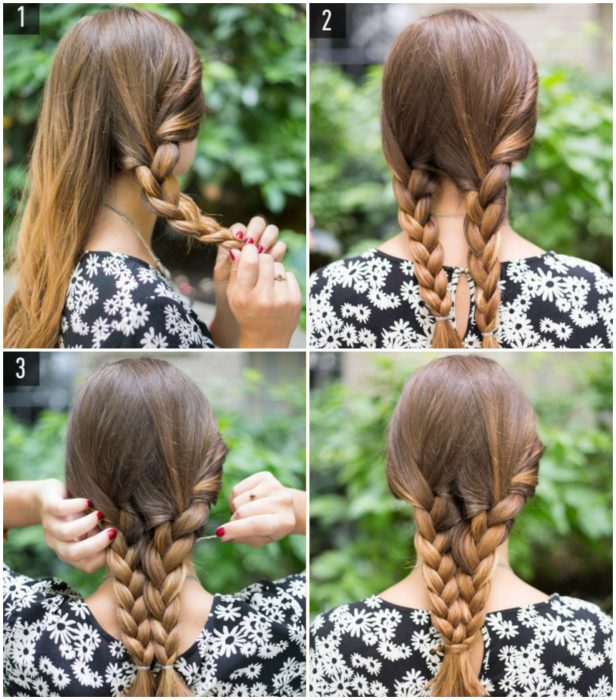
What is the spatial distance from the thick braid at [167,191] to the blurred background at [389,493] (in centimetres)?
94

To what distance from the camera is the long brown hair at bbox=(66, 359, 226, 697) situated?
1.53 meters

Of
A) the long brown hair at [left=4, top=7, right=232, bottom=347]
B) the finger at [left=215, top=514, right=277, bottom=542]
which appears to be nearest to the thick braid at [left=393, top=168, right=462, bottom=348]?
the long brown hair at [left=4, top=7, right=232, bottom=347]

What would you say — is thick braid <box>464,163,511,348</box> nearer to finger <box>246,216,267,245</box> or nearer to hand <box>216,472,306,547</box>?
finger <box>246,216,267,245</box>

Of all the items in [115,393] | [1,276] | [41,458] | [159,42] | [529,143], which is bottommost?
[41,458]

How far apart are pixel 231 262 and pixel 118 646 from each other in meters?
0.81

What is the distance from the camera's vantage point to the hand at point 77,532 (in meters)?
1.53

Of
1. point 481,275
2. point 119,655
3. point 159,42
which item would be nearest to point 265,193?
point 159,42

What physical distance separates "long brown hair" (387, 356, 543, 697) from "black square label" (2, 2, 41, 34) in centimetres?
147

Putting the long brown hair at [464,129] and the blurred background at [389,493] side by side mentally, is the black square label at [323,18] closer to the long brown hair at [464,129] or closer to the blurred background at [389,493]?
the long brown hair at [464,129]

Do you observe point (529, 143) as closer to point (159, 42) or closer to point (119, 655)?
point (159, 42)

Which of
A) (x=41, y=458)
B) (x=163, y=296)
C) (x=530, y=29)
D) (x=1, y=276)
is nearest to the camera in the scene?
(x=163, y=296)

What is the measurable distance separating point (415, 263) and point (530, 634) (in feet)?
2.52

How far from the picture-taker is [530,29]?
122 inches

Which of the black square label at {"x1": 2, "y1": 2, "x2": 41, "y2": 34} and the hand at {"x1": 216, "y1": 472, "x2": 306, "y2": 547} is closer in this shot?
the hand at {"x1": 216, "y1": 472, "x2": 306, "y2": 547}
